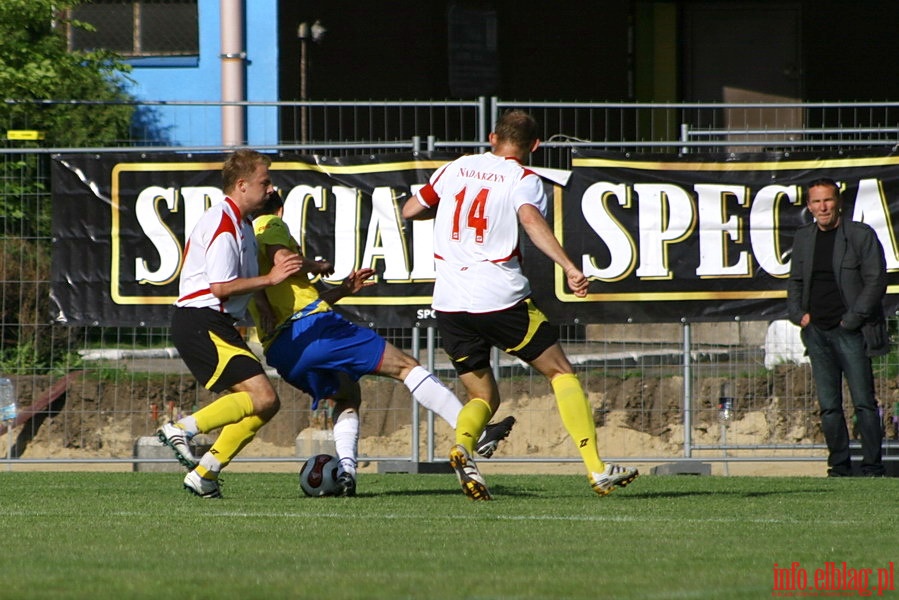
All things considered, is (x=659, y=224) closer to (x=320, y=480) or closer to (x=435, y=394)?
(x=435, y=394)

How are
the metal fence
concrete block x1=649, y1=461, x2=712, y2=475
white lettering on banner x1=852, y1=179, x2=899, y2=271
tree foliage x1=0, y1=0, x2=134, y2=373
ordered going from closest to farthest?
white lettering on banner x1=852, y1=179, x2=899, y2=271
concrete block x1=649, y1=461, x2=712, y2=475
the metal fence
tree foliage x1=0, y1=0, x2=134, y2=373

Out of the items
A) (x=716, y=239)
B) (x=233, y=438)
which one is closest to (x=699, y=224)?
(x=716, y=239)

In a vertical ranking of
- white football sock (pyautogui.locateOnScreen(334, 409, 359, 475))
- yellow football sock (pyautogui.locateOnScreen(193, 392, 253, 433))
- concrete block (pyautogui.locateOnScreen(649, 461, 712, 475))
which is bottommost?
concrete block (pyautogui.locateOnScreen(649, 461, 712, 475))

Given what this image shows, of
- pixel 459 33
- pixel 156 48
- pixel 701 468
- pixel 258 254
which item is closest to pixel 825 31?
pixel 459 33

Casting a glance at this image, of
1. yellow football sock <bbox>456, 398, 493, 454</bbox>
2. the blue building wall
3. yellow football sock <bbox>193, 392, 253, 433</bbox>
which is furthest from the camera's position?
the blue building wall

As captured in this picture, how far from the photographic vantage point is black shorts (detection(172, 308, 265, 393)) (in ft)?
27.8

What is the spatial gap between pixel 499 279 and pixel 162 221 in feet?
14.8

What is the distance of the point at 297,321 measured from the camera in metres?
8.79

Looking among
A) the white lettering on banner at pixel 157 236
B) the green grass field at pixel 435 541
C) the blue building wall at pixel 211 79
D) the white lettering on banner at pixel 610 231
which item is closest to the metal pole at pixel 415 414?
the white lettering on banner at pixel 610 231

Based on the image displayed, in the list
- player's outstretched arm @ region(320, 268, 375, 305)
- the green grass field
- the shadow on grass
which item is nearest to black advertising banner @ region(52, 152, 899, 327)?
the green grass field

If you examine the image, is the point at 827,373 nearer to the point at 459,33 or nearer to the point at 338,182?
the point at 338,182

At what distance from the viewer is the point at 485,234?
8422 mm

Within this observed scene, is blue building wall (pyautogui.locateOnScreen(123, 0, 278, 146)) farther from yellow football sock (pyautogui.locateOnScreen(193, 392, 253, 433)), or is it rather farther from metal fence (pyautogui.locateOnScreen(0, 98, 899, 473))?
yellow football sock (pyautogui.locateOnScreen(193, 392, 253, 433))

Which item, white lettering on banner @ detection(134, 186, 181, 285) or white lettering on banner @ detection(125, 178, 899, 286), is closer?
white lettering on banner @ detection(125, 178, 899, 286)
